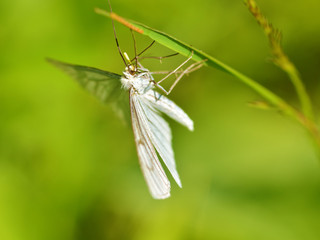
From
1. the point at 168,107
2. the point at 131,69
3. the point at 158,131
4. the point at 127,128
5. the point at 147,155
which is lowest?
the point at 147,155

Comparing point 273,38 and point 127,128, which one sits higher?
point 127,128

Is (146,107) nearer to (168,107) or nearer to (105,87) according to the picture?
(168,107)

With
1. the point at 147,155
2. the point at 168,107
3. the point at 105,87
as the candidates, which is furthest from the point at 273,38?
the point at 105,87

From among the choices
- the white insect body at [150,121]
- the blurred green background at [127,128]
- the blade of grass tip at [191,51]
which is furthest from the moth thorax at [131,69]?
the blurred green background at [127,128]

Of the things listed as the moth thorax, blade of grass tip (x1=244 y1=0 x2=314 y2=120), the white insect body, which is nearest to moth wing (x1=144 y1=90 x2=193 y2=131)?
the white insect body

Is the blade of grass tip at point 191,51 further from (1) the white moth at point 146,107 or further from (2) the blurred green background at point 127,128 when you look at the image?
(2) the blurred green background at point 127,128

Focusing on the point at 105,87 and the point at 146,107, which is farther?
the point at 105,87

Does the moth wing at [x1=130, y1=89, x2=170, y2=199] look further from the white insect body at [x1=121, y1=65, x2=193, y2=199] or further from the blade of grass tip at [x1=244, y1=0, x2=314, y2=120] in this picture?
the blade of grass tip at [x1=244, y1=0, x2=314, y2=120]

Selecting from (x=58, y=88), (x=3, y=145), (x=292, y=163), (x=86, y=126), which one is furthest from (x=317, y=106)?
(x=3, y=145)
